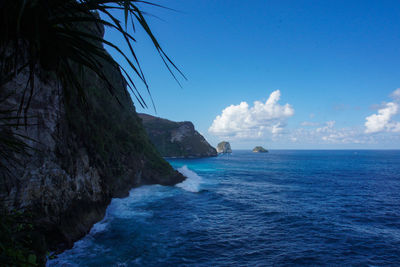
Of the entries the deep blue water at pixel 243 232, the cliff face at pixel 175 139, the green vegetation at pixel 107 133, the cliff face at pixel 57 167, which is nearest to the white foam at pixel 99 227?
the deep blue water at pixel 243 232

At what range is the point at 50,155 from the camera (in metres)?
14.4

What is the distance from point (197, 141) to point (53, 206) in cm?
13812

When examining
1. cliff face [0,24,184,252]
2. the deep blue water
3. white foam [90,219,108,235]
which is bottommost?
the deep blue water

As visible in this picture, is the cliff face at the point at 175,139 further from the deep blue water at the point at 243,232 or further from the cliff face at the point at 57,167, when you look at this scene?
the cliff face at the point at 57,167

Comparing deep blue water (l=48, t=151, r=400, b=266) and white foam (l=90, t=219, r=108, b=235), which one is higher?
white foam (l=90, t=219, r=108, b=235)

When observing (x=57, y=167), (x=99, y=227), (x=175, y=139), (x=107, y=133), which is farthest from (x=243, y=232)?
(x=175, y=139)

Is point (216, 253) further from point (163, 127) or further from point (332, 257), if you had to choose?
point (163, 127)

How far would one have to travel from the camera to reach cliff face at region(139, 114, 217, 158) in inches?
5443

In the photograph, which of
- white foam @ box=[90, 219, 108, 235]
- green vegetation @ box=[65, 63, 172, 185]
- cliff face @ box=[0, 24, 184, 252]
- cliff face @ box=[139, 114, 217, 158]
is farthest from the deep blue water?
cliff face @ box=[139, 114, 217, 158]

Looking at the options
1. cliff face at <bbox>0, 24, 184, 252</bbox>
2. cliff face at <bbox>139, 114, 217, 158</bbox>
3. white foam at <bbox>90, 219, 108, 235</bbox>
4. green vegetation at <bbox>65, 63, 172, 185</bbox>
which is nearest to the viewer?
cliff face at <bbox>0, 24, 184, 252</bbox>

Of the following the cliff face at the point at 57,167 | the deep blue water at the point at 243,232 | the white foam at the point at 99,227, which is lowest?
the deep blue water at the point at 243,232

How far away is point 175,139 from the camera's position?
142 meters

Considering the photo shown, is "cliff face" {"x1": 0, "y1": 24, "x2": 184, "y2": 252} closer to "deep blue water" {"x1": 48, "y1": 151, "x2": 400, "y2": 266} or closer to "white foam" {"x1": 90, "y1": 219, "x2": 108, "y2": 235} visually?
"white foam" {"x1": 90, "y1": 219, "x2": 108, "y2": 235}

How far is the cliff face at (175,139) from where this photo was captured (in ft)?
454
